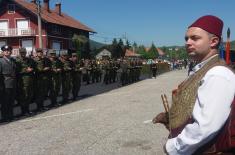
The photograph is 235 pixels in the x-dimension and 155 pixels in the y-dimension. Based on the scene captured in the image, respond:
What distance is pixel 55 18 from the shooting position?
58031 mm

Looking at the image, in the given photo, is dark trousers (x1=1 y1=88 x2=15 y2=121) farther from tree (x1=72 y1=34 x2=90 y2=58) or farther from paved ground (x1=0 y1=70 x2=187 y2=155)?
tree (x1=72 y1=34 x2=90 y2=58)

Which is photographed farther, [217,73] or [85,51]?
[85,51]

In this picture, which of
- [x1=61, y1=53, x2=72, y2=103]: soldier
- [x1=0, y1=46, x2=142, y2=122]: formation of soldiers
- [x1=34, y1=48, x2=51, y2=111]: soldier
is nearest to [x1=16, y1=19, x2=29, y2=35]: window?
[x1=0, y1=46, x2=142, y2=122]: formation of soldiers

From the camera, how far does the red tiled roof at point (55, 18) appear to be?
55369 mm

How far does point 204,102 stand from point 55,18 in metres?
57.1

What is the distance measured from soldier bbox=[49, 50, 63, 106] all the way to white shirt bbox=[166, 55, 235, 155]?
11302mm

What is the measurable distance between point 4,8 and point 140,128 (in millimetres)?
52184

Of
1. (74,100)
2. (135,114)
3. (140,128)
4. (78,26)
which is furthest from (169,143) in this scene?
(78,26)

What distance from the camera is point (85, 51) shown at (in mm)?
53969

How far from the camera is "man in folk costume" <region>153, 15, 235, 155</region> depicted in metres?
2.11

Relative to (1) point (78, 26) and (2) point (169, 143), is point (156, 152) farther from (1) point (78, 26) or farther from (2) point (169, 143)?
(1) point (78, 26)

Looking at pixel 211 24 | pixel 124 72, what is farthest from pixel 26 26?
pixel 211 24

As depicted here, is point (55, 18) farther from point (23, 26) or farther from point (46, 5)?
point (23, 26)

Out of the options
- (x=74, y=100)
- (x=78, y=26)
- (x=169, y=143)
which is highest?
(x=78, y=26)
